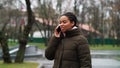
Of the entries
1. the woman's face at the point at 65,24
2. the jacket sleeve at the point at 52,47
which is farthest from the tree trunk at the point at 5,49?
the woman's face at the point at 65,24

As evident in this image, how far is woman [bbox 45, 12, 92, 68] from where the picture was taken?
19.3ft

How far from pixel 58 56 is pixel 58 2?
6679 cm

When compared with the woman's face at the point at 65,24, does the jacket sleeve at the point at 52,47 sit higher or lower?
lower

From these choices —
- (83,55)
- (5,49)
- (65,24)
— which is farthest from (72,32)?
(5,49)

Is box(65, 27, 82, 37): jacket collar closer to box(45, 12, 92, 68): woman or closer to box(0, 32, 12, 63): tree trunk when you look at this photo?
box(45, 12, 92, 68): woman

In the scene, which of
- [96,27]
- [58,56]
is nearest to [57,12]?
[96,27]

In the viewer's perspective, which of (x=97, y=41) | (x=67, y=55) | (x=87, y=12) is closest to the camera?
(x=67, y=55)

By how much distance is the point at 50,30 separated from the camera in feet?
251

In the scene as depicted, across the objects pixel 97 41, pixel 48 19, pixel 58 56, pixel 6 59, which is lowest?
pixel 97 41

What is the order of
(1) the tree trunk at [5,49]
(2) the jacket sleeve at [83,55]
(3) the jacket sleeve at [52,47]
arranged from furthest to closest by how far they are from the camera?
(1) the tree trunk at [5,49]
(3) the jacket sleeve at [52,47]
(2) the jacket sleeve at [83,55]

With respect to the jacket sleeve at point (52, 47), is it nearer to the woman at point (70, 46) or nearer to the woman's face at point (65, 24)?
the woman at point (70, 46)

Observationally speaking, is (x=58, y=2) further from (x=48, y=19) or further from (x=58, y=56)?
(x=58, y=56)

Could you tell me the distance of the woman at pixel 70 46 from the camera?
5883 millimetres

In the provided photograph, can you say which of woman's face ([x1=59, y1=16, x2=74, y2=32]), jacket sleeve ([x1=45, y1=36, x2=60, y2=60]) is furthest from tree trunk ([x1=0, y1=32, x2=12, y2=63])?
woman's face ([x1=59, y1=16, x2=74, y2=32])
